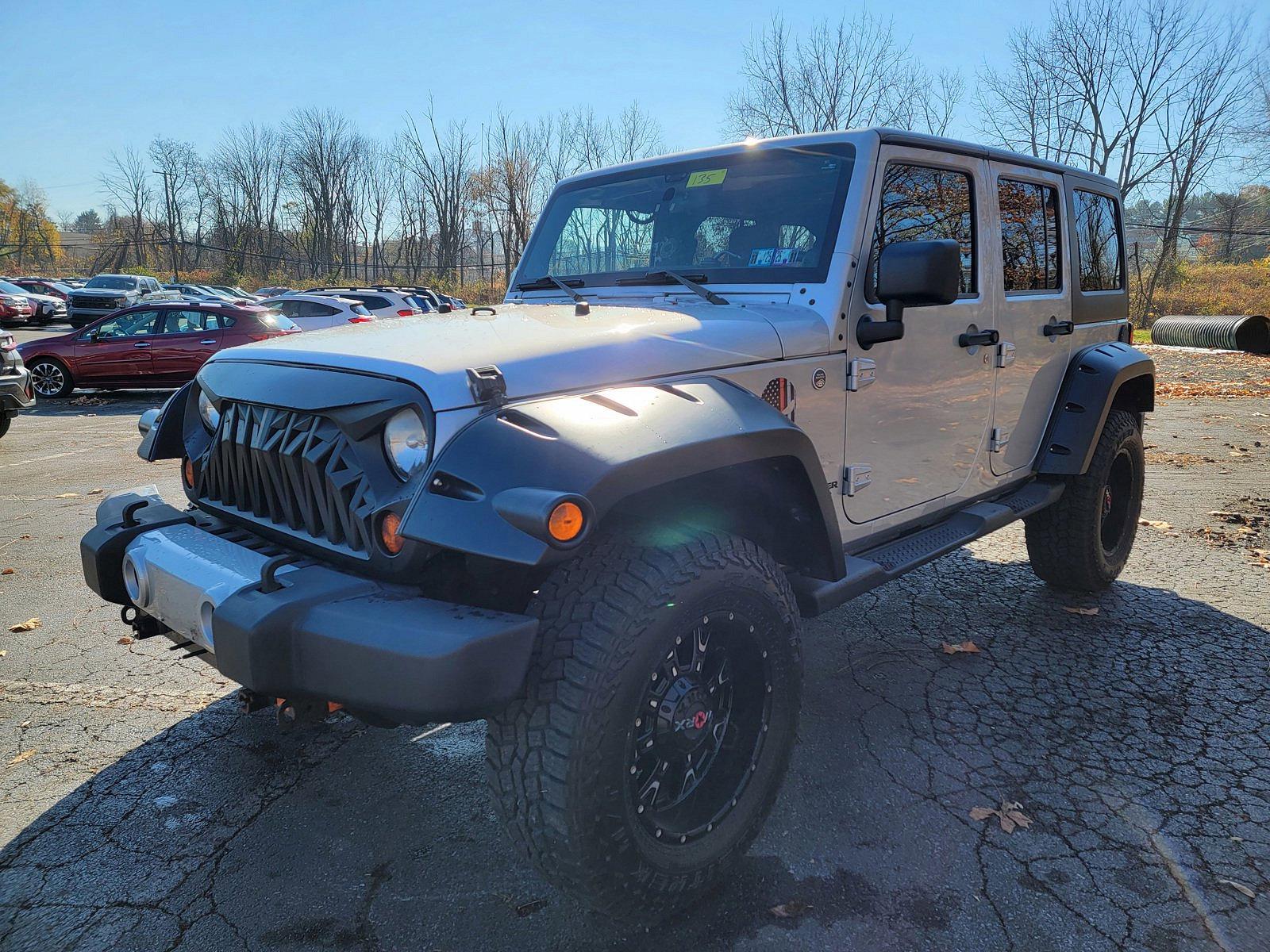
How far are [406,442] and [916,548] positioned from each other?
2.01 meters

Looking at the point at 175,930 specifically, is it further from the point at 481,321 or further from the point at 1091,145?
the point at 1091,145

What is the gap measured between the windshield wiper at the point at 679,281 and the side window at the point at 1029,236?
1478 mm

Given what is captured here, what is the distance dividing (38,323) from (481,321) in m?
34.3

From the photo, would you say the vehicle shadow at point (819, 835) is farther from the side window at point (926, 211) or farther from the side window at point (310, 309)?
the side window at point (310, 309)

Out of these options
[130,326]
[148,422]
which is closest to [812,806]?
[148,422]

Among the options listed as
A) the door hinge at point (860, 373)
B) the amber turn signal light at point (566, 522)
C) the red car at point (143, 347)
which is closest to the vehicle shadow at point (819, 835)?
the amber turn signal light at point (566, 522)

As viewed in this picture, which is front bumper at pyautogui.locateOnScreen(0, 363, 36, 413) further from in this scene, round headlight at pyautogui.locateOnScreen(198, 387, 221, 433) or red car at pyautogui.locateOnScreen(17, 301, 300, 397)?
round headlight at pyautogui.locateOnScreen(198, 387, 221, 433)

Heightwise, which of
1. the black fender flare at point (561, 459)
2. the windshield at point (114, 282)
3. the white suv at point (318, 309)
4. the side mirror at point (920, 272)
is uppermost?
the windshield at point (114, 282)

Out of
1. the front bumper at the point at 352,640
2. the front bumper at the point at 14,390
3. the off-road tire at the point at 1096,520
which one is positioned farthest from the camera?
the front bumper at the point at 14,390

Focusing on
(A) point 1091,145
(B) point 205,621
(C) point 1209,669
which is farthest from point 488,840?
(A) point 1091,145

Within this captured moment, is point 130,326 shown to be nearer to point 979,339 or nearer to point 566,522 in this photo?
point 979,339

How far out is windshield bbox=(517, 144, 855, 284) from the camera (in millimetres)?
2898

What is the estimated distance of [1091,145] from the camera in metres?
35.7

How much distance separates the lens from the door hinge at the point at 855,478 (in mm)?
2906
